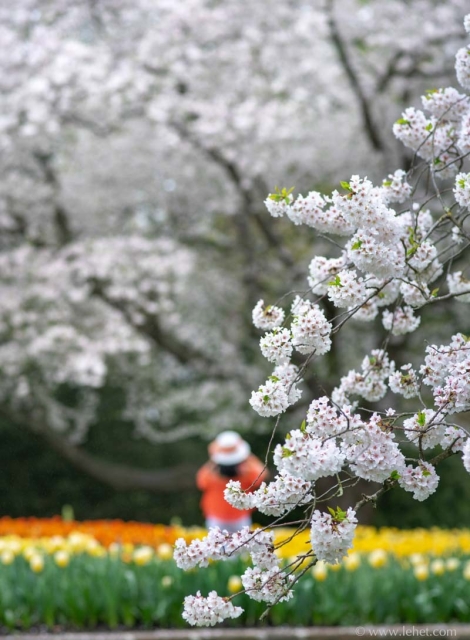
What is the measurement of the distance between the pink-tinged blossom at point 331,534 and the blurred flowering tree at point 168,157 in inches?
215

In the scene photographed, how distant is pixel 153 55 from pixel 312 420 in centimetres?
607

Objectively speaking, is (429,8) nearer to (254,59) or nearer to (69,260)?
(254,59)

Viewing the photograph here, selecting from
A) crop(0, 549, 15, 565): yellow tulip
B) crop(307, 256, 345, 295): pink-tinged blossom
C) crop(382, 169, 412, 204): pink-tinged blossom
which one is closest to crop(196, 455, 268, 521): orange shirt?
crop(0, 549, 15, 565): yellow tulip

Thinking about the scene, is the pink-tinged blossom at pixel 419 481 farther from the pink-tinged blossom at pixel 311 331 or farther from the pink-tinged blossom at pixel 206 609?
the pink-tinged blossom at pixel 206 609

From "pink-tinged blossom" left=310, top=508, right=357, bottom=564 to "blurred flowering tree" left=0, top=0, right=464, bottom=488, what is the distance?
547 cm

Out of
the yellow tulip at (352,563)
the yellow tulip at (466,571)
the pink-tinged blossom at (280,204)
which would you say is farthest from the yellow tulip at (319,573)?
the pink-tinged blossom at (280,204)

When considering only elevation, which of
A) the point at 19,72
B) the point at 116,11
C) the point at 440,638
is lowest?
the point at 440,638

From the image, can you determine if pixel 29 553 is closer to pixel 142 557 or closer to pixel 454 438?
pixel 142 557

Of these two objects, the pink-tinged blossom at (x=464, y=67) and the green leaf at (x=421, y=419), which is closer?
the green leaf at (x=421, y=419)

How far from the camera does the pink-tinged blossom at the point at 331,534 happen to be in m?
1.69

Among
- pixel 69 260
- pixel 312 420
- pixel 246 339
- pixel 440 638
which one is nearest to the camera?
pixel 312 420

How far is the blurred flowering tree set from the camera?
7.10 meters

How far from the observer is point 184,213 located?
350 inches

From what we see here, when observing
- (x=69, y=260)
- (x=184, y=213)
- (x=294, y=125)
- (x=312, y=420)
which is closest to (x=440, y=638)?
(x=312, y=420)
